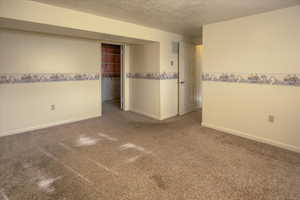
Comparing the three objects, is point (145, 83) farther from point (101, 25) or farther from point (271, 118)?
point (271, 118)

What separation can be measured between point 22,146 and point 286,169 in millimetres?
3910

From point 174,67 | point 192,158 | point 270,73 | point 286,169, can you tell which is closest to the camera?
point 286,169

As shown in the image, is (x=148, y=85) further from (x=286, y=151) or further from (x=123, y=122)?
(x=286, y=151)

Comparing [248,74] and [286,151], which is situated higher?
[248,74]

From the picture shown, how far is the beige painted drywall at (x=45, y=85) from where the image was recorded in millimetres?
3461

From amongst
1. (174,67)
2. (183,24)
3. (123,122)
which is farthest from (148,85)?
(183,24)

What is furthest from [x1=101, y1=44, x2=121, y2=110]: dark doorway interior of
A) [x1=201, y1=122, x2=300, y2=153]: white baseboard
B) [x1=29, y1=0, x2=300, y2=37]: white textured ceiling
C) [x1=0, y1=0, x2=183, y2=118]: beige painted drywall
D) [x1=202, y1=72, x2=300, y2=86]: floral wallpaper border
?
[x1=202, y1=72, x2=300, y2=86]: floral wallpaper border

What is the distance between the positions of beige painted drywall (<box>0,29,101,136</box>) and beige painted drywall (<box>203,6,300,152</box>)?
9.59 ft

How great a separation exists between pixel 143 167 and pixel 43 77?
9.92 ft

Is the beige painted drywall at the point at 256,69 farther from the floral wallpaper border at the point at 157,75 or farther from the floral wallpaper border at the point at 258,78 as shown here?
the floral wallpaper border at the point at 157,75

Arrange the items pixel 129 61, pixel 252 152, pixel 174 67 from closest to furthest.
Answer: pixel 252 152
pixel 174 67
pixel 129 61

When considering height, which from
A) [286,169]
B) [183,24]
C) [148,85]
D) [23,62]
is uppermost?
A: [183,24]

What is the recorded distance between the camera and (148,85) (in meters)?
4.95

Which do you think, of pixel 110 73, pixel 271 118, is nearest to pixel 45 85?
pixel 110 73
